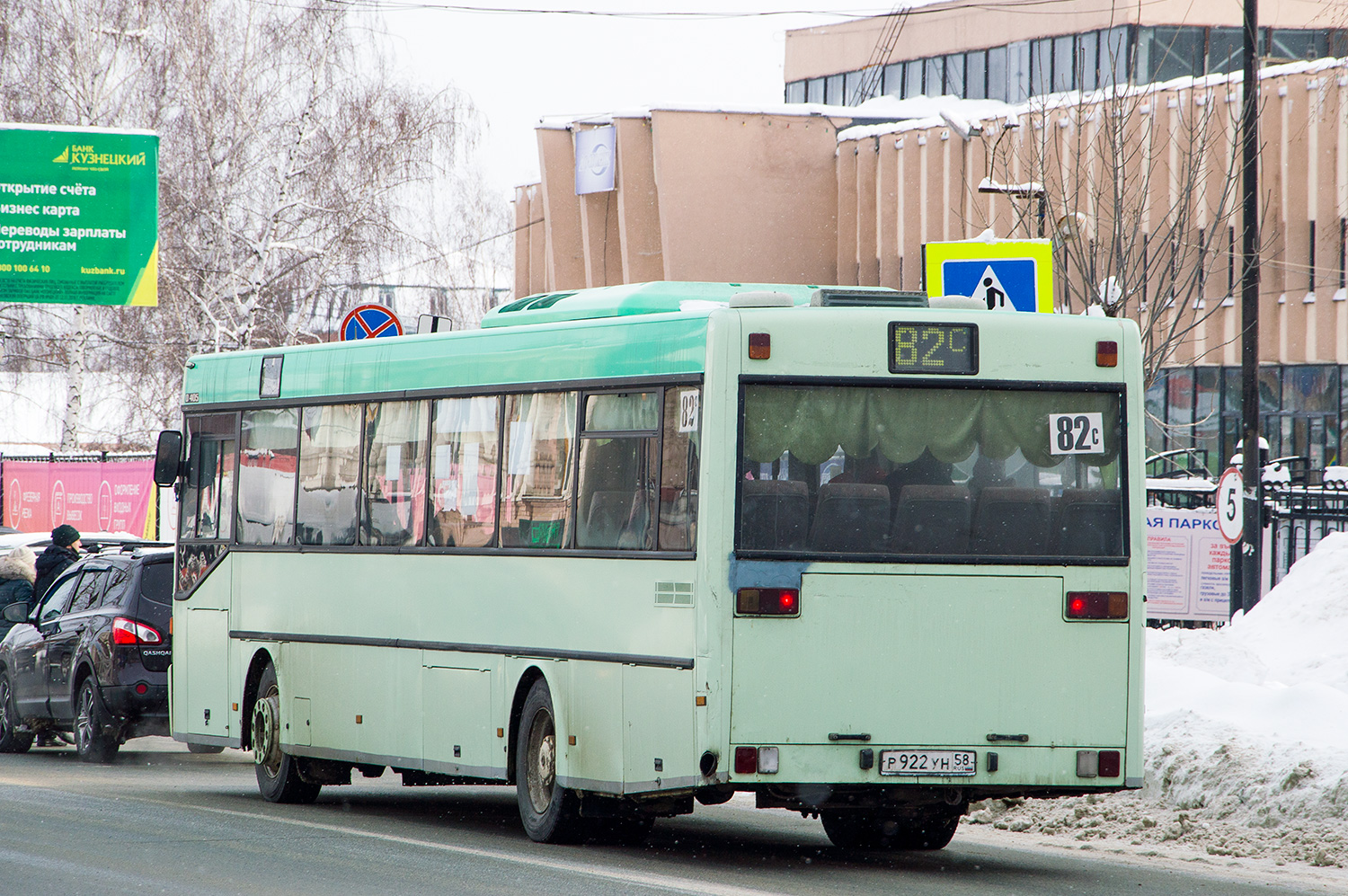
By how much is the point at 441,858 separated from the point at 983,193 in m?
26.6

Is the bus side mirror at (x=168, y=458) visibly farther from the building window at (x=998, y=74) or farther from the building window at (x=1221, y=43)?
the building window at (x=998, y=74)

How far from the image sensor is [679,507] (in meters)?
9.24

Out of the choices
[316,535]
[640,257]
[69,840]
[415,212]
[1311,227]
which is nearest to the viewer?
[69,840]

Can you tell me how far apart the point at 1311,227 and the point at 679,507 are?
3205 centimetres

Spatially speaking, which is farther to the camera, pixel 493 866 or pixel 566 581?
pixel 566 581

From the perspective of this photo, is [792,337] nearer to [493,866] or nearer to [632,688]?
[632,688]

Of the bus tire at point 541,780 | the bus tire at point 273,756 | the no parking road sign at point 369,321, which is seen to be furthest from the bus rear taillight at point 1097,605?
the no parking road sign at point 369,321

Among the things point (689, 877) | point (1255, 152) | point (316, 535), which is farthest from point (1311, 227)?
point (689, 877)

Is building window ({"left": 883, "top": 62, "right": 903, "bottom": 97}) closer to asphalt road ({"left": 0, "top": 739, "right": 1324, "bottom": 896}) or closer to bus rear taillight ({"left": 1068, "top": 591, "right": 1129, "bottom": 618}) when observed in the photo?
asphalt road ({"left": 0, "top": 739, "right": 1324, "bottom": 896})

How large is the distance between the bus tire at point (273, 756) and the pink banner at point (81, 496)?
20265 millimetres

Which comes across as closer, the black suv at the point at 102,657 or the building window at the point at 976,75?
the black suv at the point at 102,657

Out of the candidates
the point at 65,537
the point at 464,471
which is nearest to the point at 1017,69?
the point at 65,537

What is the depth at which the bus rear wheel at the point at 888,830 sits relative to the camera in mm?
10430

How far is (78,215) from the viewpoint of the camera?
2528 cm
